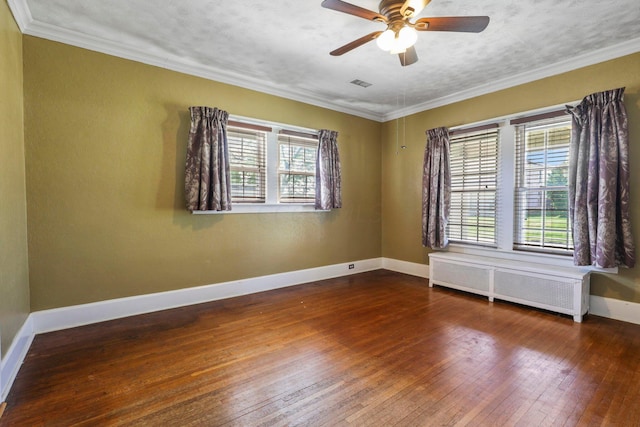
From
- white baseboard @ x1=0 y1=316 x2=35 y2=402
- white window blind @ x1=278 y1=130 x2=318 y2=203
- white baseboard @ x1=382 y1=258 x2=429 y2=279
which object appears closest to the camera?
white baseboard @ x1=0 y1=316 x2=35 y2=402

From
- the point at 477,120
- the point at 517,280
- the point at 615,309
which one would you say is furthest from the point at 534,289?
the point at 477,120

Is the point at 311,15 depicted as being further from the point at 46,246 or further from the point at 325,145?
the point at 46,246

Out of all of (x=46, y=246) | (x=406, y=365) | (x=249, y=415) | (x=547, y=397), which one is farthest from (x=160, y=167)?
(x=547, y=397)

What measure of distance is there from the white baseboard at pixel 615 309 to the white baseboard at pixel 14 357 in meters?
5.23

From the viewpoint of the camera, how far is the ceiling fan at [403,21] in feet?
6.93

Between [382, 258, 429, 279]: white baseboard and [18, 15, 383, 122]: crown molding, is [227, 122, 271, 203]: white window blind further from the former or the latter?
[382, 258, 429, 279]: white baseboard

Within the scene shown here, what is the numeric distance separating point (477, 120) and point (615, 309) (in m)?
2.76

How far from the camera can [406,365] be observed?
93.2 inches

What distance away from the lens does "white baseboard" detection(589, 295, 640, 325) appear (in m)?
3.18

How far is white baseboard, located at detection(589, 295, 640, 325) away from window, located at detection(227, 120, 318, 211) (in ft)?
12.1

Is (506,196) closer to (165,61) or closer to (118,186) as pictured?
(165,61)

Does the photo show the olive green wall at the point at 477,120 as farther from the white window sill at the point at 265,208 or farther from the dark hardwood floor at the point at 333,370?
the white window sill at the point at 265,208

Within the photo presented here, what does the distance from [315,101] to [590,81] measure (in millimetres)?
3404

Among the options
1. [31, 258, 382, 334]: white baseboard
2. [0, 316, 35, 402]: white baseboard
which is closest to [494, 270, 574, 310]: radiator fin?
[31, 258, 382, 334]: white baseboard
